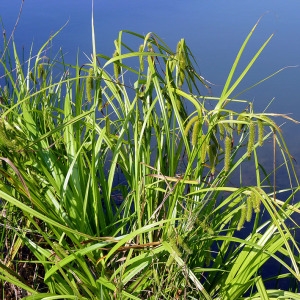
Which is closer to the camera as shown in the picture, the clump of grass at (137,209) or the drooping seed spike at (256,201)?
the drooping seed spike at (256,201)

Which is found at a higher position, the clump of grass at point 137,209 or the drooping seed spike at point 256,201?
the drooping seed spike at point 256,201

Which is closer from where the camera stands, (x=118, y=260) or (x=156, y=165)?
A: (x=118, y=260)

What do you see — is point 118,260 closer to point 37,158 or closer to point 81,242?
point 81,242

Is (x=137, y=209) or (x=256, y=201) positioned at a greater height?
(x=256, y=201)

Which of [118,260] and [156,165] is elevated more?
[156,165]

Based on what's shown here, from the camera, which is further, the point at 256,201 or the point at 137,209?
the point at 137,209

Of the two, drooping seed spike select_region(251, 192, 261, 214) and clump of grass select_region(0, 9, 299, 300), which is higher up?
drooping seed spike select_region(251, 192, 261, 214)

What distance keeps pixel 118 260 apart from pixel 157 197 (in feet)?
0.63

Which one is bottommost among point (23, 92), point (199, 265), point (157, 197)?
point (199, 265)

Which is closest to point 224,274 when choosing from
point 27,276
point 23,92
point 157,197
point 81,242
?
point 157,197

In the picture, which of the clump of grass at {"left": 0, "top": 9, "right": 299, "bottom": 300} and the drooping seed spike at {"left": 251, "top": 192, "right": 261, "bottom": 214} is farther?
the clump of grass at {"left": 0, "top": 9, "right": 299, "bottom": 300}

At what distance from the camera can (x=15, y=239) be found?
4.46ft

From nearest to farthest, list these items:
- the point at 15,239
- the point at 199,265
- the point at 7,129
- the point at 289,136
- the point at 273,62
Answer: the point at 7,129 → the point at 199,265 → the point at 15,239 → the point at 289,136 → the point at 273,62

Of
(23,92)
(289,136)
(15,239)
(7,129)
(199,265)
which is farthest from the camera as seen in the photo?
(289,136)
